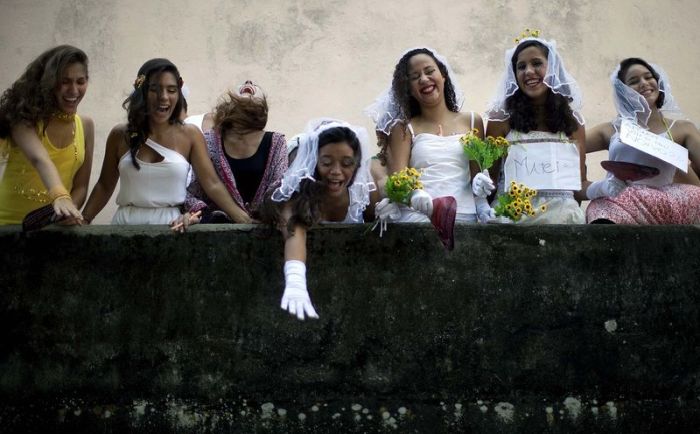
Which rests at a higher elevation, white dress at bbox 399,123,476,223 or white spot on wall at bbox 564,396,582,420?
white dress at bbox 399,123,476,223

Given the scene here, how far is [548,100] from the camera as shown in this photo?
5316 millimetres

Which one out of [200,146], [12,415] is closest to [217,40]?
[200,146]

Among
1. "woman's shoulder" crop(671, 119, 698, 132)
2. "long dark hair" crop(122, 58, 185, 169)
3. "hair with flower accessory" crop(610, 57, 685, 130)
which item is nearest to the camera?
"long dark hair" crop(122, 58, 185, 169)

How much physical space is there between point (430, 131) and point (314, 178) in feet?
2.72

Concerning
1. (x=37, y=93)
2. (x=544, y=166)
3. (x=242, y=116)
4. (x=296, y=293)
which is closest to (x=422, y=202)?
(x=296, y=293)

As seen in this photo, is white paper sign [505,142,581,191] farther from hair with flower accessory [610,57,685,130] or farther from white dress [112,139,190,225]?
white dress [112,139,190,225]

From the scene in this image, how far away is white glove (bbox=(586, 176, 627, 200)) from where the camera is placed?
200 inches

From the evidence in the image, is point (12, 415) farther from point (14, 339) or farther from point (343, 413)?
point (343, 413)

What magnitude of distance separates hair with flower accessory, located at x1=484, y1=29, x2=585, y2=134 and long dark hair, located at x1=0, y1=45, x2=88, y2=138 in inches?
88.3

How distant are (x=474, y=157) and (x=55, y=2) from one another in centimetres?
425

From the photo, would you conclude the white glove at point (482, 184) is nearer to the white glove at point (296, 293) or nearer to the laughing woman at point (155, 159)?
the white glove at point (296, 293)

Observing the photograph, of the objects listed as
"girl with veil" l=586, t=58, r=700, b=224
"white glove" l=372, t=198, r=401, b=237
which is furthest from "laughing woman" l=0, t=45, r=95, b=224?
"girl with veil" l=586, t=58, r=700, b=224

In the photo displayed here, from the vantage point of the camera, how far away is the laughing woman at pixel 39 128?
16.0 ft

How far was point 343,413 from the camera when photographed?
14.9 ft
